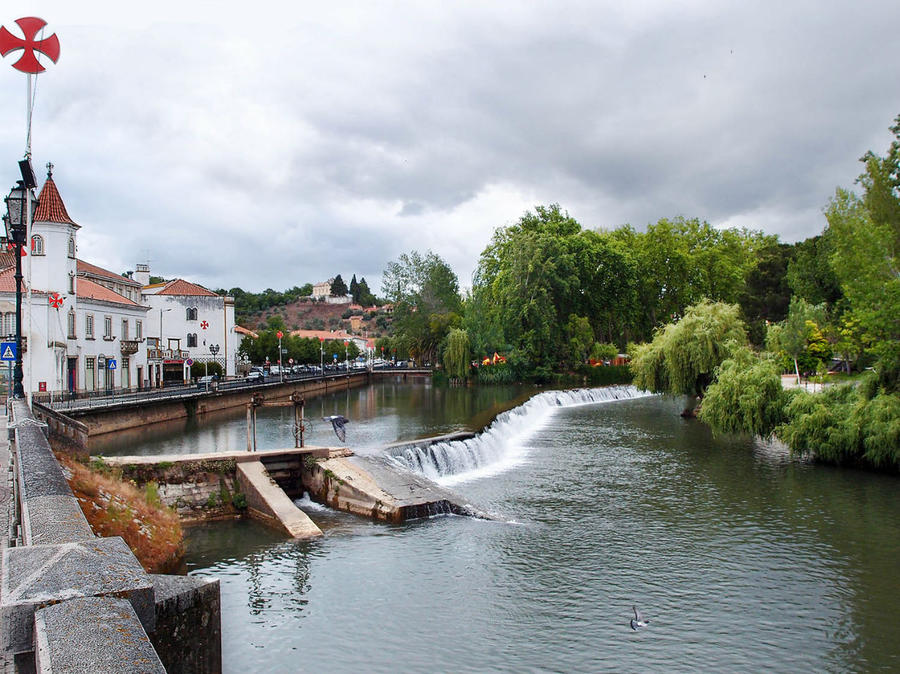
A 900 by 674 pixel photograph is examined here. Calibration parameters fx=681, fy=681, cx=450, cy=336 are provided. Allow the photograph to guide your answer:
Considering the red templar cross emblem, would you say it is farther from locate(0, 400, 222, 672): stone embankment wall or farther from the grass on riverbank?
locate(0, 400, 222, 672): stone embankment wall

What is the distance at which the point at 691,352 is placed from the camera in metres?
29.5

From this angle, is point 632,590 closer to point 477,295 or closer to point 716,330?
point 716,330

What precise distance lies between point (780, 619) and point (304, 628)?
6438mm

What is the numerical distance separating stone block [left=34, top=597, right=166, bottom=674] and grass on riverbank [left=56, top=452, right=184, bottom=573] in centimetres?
751

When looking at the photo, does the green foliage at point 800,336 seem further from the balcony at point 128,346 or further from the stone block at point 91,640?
the balcony at point 128,346

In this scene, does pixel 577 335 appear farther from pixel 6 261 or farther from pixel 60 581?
pixel 60 581

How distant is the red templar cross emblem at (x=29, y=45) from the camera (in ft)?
40.3

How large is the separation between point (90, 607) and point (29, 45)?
1314 centimetres

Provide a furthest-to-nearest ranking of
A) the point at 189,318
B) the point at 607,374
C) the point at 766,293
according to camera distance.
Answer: the point at 189,318 < the point at 607,374 < the point at 766,293

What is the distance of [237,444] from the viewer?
2598 cm

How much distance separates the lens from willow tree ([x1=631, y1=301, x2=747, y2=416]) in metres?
29.2

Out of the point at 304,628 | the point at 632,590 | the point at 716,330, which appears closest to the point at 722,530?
the point at 632,590

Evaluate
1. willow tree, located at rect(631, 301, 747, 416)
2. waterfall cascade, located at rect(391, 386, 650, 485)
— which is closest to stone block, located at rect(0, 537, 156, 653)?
waterfall cascade, located at rect(391, 386, 650, 485)

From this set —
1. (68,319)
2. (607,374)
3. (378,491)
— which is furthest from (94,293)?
(607,374)
